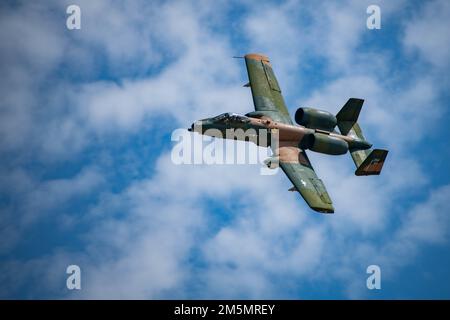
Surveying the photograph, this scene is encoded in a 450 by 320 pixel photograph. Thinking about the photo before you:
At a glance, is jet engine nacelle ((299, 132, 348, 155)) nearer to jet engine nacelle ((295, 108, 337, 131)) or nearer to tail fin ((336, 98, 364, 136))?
jet engine nacelle ((295, 108, 337, 131))

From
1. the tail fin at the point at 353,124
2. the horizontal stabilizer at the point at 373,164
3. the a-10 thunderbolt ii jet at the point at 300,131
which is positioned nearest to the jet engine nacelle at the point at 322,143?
the a-10 thunderbolt ii jet at the point at 300,131

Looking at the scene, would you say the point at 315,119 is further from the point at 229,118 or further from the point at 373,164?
the point at 229,118

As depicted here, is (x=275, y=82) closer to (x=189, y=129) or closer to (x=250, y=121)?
(x=250, y=121)

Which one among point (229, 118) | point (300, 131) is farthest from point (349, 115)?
point (229, 118)

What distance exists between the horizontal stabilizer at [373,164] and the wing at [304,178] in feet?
14.2

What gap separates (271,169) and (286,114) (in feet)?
→ 27.4

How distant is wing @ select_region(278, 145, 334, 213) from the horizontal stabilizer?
4333mm

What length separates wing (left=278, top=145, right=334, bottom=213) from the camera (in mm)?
49219

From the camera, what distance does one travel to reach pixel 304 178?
170 feet

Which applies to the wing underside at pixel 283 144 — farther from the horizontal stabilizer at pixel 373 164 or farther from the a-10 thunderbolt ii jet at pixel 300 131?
the horizontal stabilizer at pixel 373 164

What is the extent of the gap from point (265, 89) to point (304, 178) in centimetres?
1180

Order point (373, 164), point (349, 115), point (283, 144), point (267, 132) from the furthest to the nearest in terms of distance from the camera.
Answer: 1. point (349, 115)
2. point (283, 144)
3. point (267, 132)
4. point (373, 164)

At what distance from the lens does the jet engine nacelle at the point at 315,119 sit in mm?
56531
